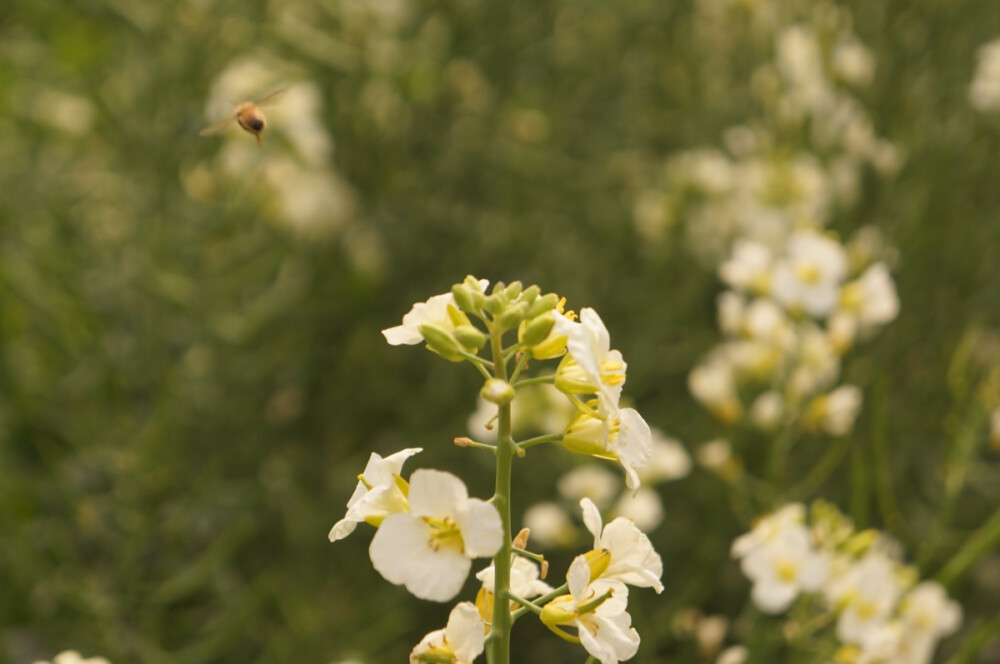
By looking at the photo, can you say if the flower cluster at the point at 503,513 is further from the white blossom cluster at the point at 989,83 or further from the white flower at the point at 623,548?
the white blossom cluster at the point at 989,83

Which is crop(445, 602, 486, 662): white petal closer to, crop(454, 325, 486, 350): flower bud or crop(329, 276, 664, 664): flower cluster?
crop(329, 276, 664, 664): flower cluster

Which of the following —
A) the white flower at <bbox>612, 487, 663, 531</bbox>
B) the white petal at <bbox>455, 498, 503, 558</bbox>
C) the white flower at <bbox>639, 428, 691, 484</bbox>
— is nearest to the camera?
the white petal at <bbox>455, 498, 503, 558</bbox>

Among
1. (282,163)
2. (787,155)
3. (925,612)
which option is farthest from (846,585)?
(282,163)

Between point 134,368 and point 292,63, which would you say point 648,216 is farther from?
point 134,368

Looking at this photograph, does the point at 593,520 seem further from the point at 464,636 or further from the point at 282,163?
the point at 282,163

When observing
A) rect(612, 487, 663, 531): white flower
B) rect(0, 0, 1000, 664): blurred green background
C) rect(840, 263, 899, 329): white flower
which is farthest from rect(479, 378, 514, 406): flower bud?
rect(840, 263, 899, 329): white flower

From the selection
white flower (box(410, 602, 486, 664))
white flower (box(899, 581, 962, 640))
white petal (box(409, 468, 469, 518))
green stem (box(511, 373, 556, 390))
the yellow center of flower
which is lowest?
white flower (box(410, 602, 486, 664))
